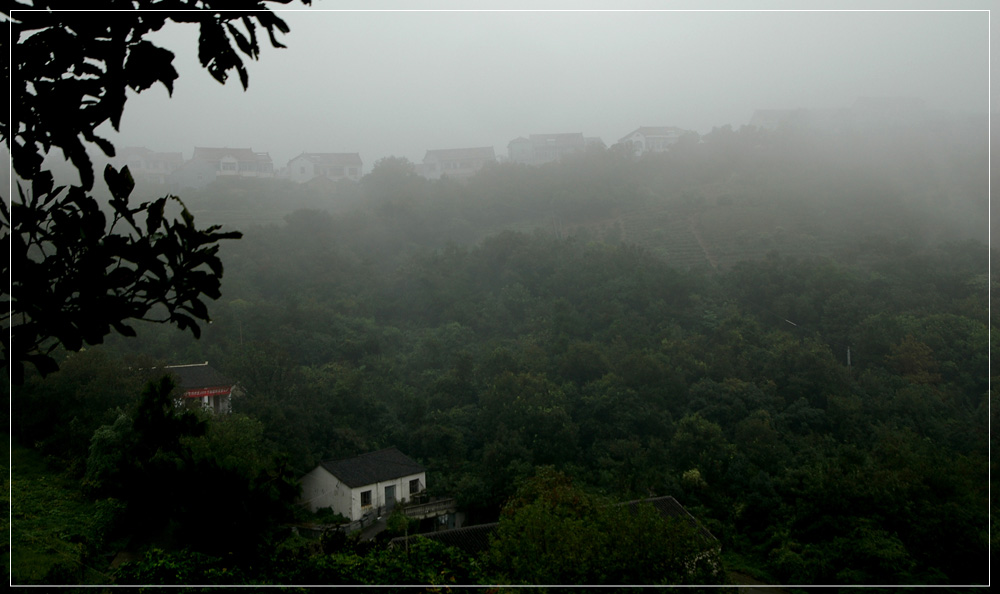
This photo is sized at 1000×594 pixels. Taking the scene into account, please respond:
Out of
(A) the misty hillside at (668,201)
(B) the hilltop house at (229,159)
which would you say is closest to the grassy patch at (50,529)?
(B) the hilltop house at (229,159)

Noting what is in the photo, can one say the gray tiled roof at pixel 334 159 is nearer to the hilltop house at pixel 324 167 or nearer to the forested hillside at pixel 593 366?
the hilltop house at pixel 324 167

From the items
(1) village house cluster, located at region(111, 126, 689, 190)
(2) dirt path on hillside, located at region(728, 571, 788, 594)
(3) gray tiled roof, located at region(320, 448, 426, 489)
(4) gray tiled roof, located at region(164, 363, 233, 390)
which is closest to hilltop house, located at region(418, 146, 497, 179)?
(1) village house cluster, located at region(111, 126, 689, 190)

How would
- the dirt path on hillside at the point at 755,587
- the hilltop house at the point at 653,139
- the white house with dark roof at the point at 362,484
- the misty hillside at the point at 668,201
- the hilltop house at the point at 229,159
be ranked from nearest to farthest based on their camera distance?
1. the dirt path on hillside at the point at 755,587
2. the white house with dark roof at the point at 362,484
3. the hilltop house at the point at 229,159
4. the misty hillside at the point at 668,201
5. the hilltop house at the point at 653,139

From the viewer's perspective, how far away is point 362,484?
20.8ft

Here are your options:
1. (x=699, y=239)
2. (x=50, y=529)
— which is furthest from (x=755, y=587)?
(x=699, y=239)

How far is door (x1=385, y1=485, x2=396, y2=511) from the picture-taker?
253 inches

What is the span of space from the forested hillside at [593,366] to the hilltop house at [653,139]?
1.48ft

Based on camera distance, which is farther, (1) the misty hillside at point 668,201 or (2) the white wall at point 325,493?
(1) the misty hillside at point 668,201

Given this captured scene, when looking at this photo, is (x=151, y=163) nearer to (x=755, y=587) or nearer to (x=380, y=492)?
(x=380, y=492)

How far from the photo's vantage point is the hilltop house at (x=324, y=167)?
1249 centimetres

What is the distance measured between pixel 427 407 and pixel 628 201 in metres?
8.22

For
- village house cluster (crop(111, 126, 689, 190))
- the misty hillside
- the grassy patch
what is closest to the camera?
the grassy patch

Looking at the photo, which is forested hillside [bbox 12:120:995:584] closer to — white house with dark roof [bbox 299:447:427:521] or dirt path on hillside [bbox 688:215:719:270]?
dirt path on hillside [bbox 688:215:719:270]

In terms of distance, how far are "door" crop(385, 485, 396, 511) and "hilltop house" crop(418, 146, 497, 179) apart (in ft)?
25.3
